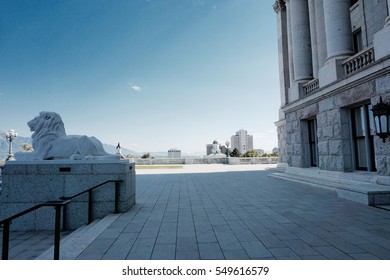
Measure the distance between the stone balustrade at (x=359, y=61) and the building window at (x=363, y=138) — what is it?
152 centimetres

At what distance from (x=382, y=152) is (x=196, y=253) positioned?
730cm

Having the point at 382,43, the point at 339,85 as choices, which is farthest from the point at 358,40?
the point at 382,43

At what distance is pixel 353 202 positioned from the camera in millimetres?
7125

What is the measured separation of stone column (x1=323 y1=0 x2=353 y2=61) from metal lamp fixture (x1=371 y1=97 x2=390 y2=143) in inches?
146

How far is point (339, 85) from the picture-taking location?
9.23 m

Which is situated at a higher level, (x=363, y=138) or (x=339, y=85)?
(x=339, y=85)

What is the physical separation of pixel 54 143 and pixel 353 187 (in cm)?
974

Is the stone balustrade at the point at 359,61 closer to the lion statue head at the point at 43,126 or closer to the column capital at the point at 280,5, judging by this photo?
the lion statue head at the point at 43,126

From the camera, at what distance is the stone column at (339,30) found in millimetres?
9938

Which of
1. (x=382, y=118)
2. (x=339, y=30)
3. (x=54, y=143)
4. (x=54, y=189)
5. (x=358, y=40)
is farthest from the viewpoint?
(x=358, y=40)

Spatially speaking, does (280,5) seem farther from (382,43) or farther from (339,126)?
(339,126)

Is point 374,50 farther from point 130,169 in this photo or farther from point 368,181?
point 130,169

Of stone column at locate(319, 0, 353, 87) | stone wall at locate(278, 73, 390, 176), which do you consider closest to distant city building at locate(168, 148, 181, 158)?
stone wall at locate(278, 73, 390, 176)
